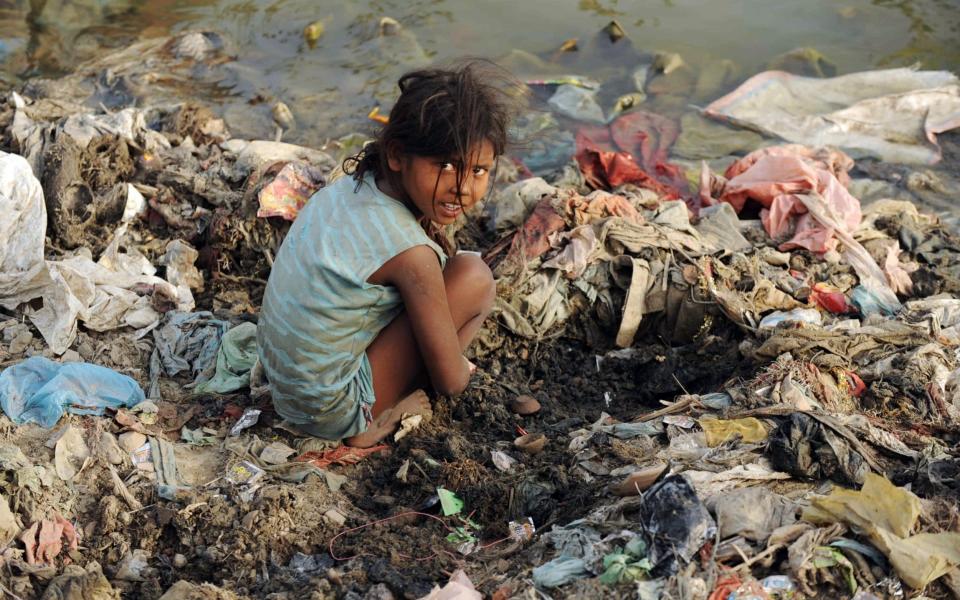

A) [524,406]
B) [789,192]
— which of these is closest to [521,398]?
[524,406]

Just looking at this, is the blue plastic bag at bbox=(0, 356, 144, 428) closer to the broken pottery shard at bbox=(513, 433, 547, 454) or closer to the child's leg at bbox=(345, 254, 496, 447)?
the child's leg at bbox=(345, 254, 496, 447)

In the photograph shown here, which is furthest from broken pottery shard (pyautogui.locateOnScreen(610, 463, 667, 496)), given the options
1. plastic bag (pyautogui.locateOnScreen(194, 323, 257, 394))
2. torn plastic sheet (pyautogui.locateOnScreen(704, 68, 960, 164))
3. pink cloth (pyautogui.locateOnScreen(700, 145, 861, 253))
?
torn plastic sheet (pyautogui.locateOnScreen(704, 68, 960, 164))

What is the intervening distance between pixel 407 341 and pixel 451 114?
0.84 meters

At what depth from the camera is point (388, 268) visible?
2.84 metres

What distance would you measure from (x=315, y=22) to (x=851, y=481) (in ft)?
22.3

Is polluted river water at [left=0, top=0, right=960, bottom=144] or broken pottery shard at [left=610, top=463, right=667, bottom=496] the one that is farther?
polluted river water at [left=0, top=0, right=960, bottom=144]

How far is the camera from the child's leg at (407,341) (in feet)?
10.2

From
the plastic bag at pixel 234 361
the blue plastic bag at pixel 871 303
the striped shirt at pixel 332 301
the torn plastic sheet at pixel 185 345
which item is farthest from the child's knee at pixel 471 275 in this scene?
the blue plastic bag at pixel 871 303

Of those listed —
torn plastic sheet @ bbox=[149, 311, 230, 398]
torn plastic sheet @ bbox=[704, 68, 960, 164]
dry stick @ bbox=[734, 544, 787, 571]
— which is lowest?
torn plastic sheet @ bbox=[704, 68, 960, 164]

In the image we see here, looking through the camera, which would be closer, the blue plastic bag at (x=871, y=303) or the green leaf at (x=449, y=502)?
the green leaf at (x=449, y=502)

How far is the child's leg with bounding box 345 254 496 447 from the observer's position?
3.12 metres

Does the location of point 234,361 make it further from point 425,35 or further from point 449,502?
point 425,35

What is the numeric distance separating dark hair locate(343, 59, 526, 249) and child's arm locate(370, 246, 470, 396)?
0.91 feet

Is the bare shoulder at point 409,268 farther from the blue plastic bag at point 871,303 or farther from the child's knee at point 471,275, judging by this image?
the blue plastic bag at point 871,303
